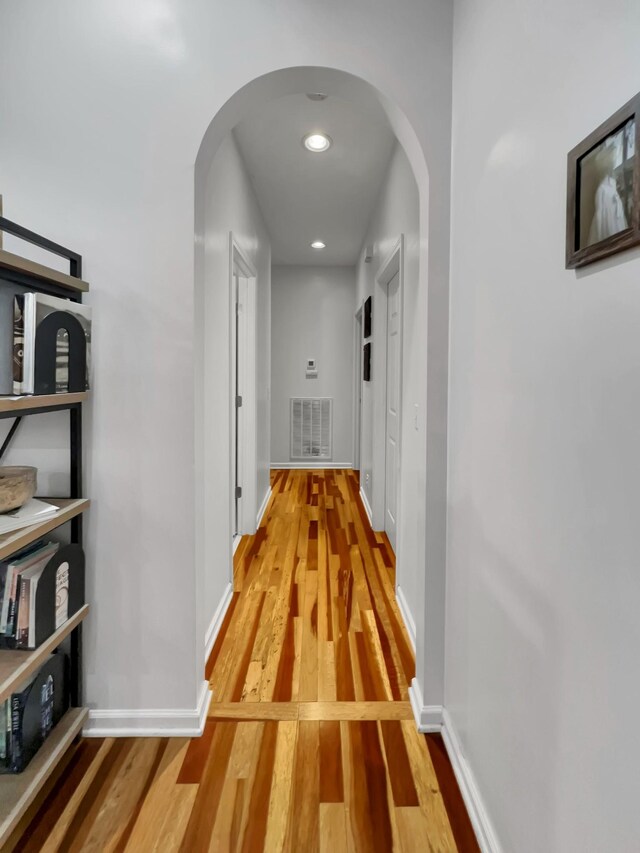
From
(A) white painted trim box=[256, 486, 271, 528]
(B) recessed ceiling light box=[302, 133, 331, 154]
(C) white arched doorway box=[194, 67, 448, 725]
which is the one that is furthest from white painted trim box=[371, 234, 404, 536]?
(C) white arched doorway box=[194, 67, 448, 725]

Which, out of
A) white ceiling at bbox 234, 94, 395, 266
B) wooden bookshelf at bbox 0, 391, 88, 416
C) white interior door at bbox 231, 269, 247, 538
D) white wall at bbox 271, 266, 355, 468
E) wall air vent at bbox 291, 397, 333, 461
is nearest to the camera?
wooden bookshelf at bbox 0, 391, 88, 416

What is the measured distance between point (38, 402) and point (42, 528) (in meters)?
0.35

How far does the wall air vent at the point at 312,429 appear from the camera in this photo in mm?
6434

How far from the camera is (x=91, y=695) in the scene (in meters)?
1.67

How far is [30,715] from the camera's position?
1.43m

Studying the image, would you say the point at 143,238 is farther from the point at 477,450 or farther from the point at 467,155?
the point at 477,450

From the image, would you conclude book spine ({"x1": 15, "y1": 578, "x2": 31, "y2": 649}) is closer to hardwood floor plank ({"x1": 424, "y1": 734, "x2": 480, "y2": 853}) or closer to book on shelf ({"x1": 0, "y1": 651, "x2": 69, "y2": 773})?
book on shelf ({"x1": 0, "y1": 651, "x2": 69, "y2": 773})

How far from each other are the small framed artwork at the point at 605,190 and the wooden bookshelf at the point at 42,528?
1.37 m

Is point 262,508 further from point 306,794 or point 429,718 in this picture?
point 306,794

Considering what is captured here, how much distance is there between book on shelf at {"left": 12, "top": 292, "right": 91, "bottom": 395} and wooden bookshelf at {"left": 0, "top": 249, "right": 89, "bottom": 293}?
6 cm

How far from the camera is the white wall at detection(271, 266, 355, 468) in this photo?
628 centimetres

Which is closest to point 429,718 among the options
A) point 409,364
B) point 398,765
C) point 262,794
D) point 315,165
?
point 398,765

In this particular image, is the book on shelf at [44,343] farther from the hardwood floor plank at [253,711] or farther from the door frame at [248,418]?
the door frame at [248,418]

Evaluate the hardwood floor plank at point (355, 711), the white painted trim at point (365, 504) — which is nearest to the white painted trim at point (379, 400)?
the white painted trim at point (365, 504)
